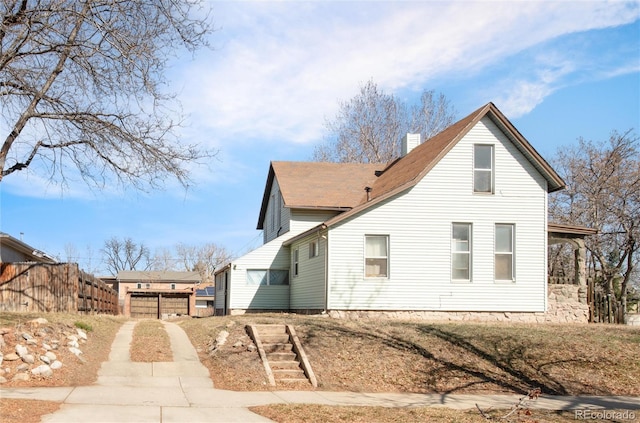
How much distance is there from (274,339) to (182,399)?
4.91 metres

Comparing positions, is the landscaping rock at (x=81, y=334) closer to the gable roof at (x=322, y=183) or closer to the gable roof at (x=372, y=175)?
the gable roof at (x=372, y=175)

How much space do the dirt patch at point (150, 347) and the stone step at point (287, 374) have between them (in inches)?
111

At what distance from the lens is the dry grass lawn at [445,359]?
538 inches

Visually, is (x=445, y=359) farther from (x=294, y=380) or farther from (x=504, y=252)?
(x=504, y=252)

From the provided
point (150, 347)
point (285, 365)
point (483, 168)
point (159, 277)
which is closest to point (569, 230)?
point (483, 168)

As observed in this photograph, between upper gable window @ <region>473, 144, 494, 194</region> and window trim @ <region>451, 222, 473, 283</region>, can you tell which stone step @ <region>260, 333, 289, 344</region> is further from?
upper gable window @ <region>473, 144, 494, 194</region>

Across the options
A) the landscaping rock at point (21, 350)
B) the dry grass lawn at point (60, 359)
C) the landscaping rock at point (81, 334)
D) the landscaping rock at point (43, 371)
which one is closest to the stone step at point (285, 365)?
the dry grass lawn at point (60, 359)

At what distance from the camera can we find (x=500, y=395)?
13.1m

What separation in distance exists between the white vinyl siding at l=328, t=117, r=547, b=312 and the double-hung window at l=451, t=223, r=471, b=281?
0.75 feet

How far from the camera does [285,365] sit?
14.3 metres

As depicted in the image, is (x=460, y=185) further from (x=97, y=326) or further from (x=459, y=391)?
(x=97, y=326)

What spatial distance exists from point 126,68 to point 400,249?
1201 cm

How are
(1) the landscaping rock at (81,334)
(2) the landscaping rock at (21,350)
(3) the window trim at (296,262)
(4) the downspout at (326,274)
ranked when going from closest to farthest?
(2) the landscaping rock at (21,350) < (1) the landscaping rock at (81,334) < (4) the downspout at (326,274) < (3) the window trim at (296,262)

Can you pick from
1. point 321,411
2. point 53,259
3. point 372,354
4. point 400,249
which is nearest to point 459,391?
point 372,354
